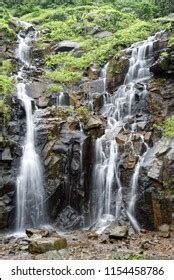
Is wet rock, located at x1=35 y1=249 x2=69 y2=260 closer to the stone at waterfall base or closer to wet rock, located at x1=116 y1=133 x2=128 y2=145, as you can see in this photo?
the stone at waterfall base

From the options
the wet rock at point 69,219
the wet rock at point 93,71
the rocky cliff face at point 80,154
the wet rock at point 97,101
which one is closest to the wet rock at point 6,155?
the rocky cliff face at point 80,154

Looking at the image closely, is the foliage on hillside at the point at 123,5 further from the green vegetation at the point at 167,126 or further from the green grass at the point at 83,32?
the green vegetation at the point at 167,126

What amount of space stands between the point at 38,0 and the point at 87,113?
747 inches

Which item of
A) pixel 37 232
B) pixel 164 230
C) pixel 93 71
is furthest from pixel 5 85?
pixel 164 230

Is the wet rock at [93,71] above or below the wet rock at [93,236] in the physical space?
above

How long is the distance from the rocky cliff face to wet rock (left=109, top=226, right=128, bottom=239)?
4.01 ft

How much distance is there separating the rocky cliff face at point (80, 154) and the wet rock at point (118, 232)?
1.22 meters

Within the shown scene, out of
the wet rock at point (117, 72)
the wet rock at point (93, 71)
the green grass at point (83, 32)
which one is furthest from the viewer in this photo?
the green grass at point (83, 32)

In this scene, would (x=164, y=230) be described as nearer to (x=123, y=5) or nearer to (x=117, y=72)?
(x=117, y=72)

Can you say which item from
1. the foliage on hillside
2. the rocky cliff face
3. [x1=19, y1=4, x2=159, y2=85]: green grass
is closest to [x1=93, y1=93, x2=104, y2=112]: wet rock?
the rocky cliff face

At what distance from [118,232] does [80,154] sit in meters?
3.67

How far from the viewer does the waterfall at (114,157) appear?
47.3ft

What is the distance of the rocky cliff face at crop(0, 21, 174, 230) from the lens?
14000 mm

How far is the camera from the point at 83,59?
21.7m
